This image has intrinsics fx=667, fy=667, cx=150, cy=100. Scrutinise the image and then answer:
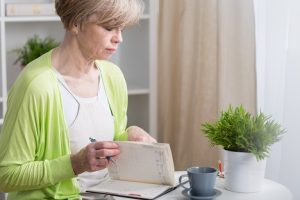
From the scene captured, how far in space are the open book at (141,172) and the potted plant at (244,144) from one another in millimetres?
160

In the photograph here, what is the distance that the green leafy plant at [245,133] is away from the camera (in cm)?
183

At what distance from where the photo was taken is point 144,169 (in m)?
1.90

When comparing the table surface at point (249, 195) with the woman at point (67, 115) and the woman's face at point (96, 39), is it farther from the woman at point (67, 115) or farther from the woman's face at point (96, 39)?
the woman's face at point (96, 39)

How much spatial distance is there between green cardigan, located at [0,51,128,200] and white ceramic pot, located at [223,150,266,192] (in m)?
0.46

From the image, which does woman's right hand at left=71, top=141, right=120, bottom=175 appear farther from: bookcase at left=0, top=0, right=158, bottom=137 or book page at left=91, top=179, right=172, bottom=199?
bookcase at left=0, top=0, right=158, bottom=137

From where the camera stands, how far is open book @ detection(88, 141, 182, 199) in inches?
72.2

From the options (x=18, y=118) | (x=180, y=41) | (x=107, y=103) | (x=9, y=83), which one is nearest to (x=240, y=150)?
(x=107, y=103)

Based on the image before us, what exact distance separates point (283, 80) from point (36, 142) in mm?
994

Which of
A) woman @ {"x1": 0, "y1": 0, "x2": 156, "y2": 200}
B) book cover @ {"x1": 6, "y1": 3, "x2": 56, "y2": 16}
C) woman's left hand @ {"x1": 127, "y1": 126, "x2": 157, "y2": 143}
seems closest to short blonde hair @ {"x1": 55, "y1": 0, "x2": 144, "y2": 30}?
woman @ {"x1": 0, "y1": 0, "x2": 156, "y2": 200}

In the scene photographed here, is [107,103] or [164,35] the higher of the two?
[164,35]

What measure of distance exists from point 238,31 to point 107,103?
0.78 metres

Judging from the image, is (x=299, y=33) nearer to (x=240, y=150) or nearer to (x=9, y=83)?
(x=240, y=150)

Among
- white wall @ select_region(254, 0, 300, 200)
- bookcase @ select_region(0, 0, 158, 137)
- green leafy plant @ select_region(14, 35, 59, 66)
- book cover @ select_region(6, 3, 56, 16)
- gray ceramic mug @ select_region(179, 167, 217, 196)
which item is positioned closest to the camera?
gray ceramic mug @ select_region(179, 167, 217, 196)

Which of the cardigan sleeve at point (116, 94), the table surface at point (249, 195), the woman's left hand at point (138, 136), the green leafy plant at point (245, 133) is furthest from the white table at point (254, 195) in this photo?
A: the cardigan sleeve at point (116, 94)
